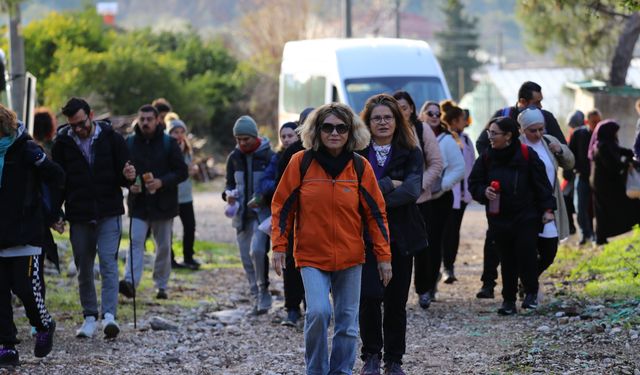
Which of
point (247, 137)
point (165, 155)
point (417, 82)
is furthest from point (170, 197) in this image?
point (417, 82)

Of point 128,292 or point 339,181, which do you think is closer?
point 339,181

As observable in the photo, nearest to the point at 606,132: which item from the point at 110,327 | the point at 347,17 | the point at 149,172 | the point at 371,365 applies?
the point at 149,172

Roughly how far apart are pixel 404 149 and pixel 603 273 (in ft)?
17.2

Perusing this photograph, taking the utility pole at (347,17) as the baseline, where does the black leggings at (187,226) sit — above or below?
below

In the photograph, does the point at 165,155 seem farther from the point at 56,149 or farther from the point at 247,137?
the point at 56,149

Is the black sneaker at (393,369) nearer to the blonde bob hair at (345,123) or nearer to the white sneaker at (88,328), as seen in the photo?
A: the blonde bob hair at (345,123)

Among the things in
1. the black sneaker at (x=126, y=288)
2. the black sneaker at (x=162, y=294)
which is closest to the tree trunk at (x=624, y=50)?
the black sneaker at (x=162, y=294)

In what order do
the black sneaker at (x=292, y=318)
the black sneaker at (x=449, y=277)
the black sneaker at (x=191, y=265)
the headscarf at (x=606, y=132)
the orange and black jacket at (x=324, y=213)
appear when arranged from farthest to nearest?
1. the black sneaker at (x=191, y=265)
2. the headscarf at (x=606, y=132)
3. the black sneaker at (x=449, y=277)
4. the black sneaker at (x=292, y=318)
5. the orange and black jacket at (x=324, y=213)

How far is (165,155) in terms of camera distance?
11.9 metres

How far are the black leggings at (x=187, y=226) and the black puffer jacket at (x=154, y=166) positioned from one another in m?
3.02

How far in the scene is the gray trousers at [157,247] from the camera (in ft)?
39.1

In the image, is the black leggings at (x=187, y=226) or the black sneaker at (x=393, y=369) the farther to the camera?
the black leggings at (x=187, y=226)

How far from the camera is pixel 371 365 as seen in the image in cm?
809

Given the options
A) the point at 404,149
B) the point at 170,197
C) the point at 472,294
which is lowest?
the point at 472,294
